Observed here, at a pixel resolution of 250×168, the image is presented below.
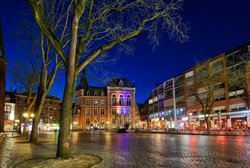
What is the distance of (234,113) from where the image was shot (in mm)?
57500

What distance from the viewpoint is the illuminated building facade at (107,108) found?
10831 cm

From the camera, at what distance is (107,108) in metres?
109

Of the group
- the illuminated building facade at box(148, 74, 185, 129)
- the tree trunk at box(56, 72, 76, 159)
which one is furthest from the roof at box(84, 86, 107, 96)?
the tree trunk at box(56, 72, 76, 159)

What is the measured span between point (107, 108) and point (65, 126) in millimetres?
97975

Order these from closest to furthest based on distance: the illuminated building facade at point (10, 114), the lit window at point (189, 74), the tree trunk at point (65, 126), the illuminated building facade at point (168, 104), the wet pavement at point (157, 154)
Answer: the wet pavement at point (157, 154), the tree trunk at point (65, 126), the lit window at point (189, 74), the illuminated building facade at point (168, 104), the illuminated building facade at point (10, 114)

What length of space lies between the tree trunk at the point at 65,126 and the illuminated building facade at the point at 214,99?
30963 mm

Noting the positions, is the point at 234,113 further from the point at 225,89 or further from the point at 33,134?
the point at 33,134

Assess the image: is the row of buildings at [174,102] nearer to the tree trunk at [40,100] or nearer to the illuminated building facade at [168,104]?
the illuminated building facade at [168,104]

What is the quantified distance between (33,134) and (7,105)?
65.0 meters

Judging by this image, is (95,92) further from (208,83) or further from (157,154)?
(157,154)

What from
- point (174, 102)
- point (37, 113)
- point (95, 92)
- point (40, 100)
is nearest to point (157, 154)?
point (40, 100)

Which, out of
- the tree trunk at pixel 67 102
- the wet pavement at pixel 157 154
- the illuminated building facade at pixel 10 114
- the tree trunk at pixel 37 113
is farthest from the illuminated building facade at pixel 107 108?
the tree trunk at pixel 67 102

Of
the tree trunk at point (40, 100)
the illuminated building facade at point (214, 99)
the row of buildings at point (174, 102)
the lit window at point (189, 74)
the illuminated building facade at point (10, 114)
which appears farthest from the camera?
the illuminated building facade at point (10, 114)

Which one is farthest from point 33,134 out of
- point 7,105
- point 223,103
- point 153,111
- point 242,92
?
point 153,111
